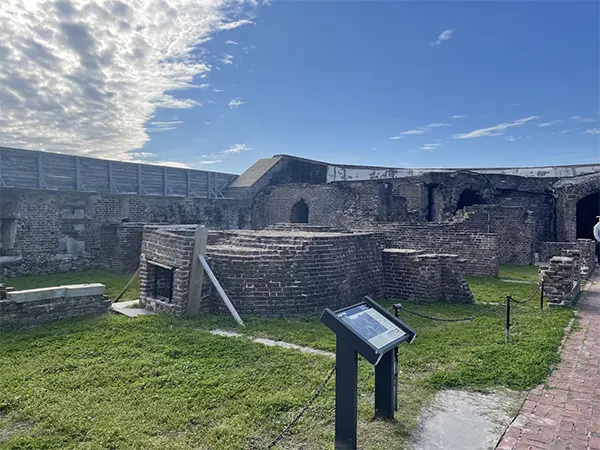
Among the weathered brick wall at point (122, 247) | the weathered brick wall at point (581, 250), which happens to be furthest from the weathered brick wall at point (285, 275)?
the weathered brick wall at point (122, 247)

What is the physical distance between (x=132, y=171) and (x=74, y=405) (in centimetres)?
1827

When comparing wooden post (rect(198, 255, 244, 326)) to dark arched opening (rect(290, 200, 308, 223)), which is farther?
dark arched opening (rect(290, 200, 308, 223))

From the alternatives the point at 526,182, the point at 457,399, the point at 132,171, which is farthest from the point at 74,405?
the point at 526,182

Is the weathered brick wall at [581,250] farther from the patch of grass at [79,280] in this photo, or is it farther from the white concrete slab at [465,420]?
the patch of grass at [79,280]

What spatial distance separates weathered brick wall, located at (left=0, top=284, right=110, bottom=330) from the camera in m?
6.85

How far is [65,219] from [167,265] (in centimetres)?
947

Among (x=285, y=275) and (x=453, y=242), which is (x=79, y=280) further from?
(x=453, y=242)

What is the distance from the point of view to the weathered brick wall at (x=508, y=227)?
55.7 feet

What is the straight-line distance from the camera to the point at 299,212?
25125mm

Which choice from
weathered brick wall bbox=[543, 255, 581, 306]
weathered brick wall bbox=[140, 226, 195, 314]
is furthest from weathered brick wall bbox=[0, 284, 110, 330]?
weathered brick wall bbox=[543, 255, 581, 306]

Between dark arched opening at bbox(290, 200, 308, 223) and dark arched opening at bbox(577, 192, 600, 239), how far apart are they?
15.0m

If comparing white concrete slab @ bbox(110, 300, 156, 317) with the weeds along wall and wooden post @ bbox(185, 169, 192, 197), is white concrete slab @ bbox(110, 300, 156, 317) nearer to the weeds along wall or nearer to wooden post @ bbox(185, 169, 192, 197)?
the weeds along wall

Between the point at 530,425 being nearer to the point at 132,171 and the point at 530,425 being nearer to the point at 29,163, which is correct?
the point at 29,163

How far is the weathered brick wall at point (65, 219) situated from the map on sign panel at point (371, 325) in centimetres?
1320
